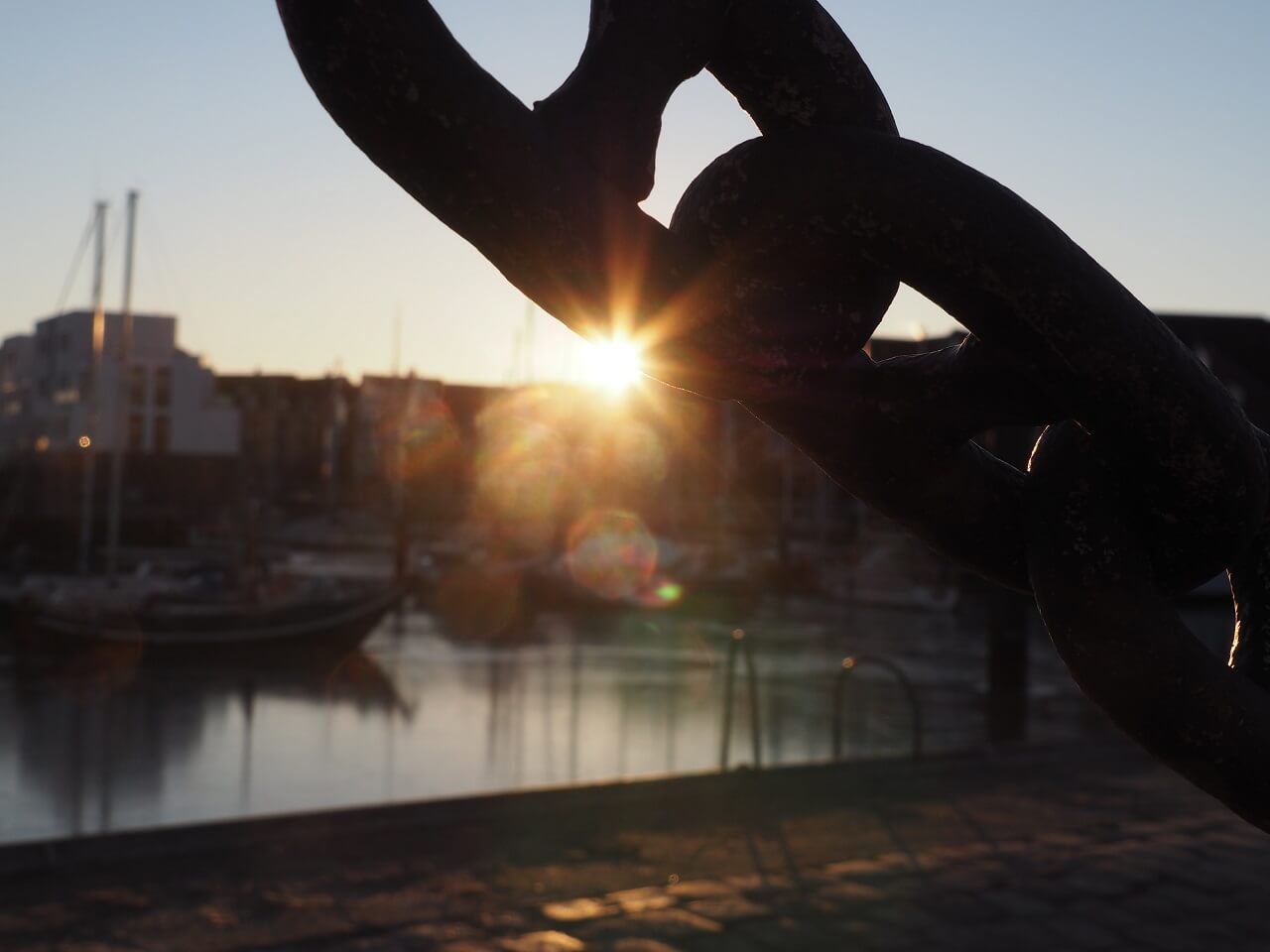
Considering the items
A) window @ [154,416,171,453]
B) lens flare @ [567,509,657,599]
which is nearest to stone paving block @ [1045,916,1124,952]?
lens flare @ [567,509,657,599]

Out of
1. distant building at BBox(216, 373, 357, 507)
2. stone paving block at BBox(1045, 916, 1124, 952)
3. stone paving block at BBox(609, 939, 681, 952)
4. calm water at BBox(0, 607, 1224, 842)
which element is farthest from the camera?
distant building at BBox(216, 373, 357, 507)

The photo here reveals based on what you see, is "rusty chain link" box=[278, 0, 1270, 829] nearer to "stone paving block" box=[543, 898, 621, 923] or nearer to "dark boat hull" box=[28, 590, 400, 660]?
"stone paving block" box=[543, 898, 621, 923]

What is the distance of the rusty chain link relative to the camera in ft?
2.60

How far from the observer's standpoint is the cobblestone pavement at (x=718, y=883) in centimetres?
607

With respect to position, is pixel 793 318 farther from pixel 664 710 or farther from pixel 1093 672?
pixel 664 710

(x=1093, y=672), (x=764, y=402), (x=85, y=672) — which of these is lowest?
(x=85, y=672)

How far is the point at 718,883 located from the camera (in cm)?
704

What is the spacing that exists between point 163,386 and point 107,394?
645 inches

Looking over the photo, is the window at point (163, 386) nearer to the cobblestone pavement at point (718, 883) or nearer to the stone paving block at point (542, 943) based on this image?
the cobblestone pavement at point (718, 883)

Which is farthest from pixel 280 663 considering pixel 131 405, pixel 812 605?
pixel 131 405

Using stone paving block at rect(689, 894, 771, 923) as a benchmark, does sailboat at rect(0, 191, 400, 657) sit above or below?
below

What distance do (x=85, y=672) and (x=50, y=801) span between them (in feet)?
40.6

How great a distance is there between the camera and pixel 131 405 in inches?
2992

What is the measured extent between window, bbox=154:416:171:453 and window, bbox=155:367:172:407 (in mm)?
848
